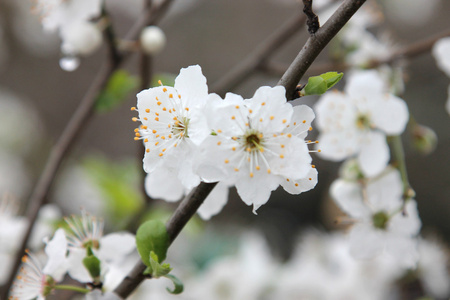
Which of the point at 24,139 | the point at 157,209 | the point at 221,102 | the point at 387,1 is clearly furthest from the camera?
the point at 387,1

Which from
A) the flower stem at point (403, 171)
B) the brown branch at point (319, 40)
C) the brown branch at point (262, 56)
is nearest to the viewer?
the brown branch at point (319, 40)

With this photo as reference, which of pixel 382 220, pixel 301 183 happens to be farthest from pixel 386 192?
pixel 301 183

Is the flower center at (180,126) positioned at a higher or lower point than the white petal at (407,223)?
higher

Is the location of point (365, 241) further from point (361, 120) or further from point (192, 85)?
point (192, 85)

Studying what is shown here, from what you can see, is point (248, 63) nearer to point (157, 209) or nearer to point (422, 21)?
point (157, 209)

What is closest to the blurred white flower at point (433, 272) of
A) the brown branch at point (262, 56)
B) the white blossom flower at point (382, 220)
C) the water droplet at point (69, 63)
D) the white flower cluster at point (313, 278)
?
the white flower cluster at point (313, 278)

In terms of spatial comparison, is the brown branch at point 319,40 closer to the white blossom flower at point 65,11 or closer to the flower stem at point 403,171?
the flower stem at point 403,171

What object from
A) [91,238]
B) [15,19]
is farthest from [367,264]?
[15,19]
